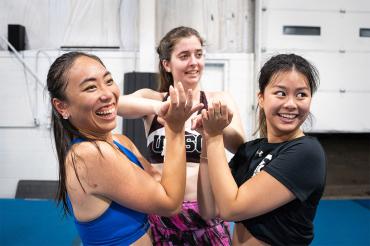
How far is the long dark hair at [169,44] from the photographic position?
4.90 feet

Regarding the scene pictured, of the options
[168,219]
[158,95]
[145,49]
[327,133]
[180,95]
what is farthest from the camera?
[327,133]

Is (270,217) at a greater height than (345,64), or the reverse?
(345,64)

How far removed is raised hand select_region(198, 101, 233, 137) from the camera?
96 cm

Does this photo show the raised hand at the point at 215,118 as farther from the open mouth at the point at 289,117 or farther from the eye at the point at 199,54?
the eye at the point at 199,54

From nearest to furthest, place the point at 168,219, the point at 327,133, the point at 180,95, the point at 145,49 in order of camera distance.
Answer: the point at 180,95, the point at 168,219, the point at 145,49, the point at 327,133

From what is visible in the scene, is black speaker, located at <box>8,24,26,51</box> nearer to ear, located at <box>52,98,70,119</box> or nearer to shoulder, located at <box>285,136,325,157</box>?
ear, located at <box>52,98,70,119</box>

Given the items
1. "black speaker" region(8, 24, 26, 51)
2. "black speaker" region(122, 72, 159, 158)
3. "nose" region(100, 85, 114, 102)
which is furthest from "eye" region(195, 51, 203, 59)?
"black speaker" region(8, 24, 26, 51)

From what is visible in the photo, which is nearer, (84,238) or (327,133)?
(84,238)

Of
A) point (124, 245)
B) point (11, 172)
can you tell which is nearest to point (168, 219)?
point (124, 245)

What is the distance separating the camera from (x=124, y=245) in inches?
39.0

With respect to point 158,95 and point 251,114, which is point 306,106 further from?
point 251,114

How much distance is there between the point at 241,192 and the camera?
94 cm

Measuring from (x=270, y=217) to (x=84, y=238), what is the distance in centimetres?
57

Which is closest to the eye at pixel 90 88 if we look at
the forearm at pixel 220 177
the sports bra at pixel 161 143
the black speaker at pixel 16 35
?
the forearm at pixel 220 177
